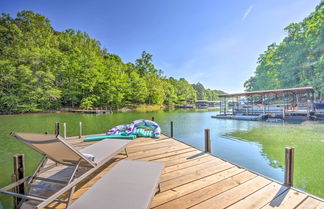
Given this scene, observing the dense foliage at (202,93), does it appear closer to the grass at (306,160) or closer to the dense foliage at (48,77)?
the dense foliage at (48,77)

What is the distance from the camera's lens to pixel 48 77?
22.4m

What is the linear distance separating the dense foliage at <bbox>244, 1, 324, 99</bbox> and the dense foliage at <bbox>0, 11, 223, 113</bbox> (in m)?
25.5

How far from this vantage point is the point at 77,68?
2519cm

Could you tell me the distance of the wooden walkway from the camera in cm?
165

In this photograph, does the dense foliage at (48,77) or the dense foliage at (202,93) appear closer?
the dense foliage at (48,77)

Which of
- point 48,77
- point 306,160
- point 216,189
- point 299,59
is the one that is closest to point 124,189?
point 216,189

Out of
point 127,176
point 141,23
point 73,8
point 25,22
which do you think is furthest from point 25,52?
point 127,176

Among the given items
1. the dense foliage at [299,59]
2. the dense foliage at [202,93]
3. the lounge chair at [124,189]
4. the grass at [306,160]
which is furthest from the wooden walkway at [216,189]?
the dense foliage at [202,93]

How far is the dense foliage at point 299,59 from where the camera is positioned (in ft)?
58.1

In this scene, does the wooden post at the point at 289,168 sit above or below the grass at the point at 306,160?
above

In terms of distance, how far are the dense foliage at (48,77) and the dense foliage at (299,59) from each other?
83.6 feet

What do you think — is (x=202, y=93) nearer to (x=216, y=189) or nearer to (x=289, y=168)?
(x=289, y=168)

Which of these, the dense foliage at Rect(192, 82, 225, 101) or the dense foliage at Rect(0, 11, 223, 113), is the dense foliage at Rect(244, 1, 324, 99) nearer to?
the dense foliage at Rect(0, 11, 223, 113)

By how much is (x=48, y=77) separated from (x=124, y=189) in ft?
93.1
